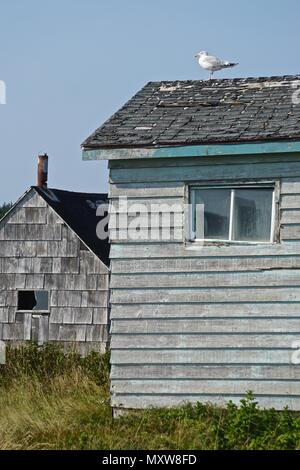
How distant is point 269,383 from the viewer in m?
12.2

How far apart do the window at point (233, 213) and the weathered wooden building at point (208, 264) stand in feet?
0.04

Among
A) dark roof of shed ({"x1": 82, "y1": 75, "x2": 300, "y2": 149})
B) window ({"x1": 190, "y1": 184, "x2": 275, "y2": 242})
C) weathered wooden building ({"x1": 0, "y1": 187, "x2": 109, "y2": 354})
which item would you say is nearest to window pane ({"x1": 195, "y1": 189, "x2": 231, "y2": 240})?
window ({"x1": 190, "y1": 184, "x2": 275, "y2": 242})

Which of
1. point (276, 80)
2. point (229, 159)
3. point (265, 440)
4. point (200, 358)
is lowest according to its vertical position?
point (265, 440)

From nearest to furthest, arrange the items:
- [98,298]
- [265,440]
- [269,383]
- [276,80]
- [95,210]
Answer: [265,440], [269,383], [276,80], [98,298], [95,210]

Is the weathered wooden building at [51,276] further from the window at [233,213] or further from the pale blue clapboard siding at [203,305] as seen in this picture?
the window at [233,213]

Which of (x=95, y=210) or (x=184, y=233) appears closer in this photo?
(x=184, y=233)

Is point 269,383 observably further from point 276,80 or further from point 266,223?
point 276,80

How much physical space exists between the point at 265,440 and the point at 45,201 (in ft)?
41.1

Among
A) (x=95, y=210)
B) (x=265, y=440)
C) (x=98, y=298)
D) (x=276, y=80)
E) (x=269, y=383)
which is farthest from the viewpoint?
(x=95, y=210)

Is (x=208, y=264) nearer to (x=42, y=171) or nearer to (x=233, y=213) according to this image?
(x=233, y=213)

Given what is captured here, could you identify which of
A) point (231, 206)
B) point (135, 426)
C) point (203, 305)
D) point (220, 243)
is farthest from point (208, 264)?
point (135, 426)

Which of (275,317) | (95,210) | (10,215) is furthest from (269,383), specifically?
(95,210)

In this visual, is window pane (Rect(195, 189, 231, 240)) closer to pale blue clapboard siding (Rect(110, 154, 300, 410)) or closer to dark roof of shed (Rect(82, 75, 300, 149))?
pale blue clapboard siding (Rect(110, 154, 300, 410))

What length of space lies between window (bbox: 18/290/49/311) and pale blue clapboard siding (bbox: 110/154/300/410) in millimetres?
10663
